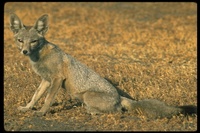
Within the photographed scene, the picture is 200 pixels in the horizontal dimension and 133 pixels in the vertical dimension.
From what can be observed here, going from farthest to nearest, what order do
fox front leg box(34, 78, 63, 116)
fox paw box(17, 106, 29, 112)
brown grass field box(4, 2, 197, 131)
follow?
fox paw box(17, 106, 29, 112)
fox front leg box(34, 78, 63, 116)
brown grass field box(4, 2, 197, 131)

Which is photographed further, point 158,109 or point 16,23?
point 16,23

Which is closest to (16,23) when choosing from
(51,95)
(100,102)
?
(51,95)

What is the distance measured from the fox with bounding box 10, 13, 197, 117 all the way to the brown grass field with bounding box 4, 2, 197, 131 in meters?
0.19

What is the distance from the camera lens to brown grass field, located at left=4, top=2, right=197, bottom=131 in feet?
23.6

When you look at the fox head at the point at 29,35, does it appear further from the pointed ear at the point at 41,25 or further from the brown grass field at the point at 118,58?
the brown grass field at the point at 118,58

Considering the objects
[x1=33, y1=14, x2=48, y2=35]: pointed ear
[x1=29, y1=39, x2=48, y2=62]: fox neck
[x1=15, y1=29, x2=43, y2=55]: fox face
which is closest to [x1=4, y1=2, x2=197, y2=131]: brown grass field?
[x1=29, y1=39, x2=48, y2=62]: fox neck

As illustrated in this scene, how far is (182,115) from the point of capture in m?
7.18

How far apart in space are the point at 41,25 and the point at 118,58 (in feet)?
17.1

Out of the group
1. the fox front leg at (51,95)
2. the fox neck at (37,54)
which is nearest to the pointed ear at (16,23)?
the fox neck at (37,54)

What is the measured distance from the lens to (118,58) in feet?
41.9

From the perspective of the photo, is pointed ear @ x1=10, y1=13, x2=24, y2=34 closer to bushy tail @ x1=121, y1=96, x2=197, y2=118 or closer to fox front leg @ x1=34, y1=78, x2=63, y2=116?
fox front leg @ x1=34, y1=78, x2=63, y2=116

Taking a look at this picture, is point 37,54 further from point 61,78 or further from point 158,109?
point 158,109

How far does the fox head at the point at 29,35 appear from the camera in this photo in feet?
24.7

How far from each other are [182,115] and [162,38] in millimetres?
8835
